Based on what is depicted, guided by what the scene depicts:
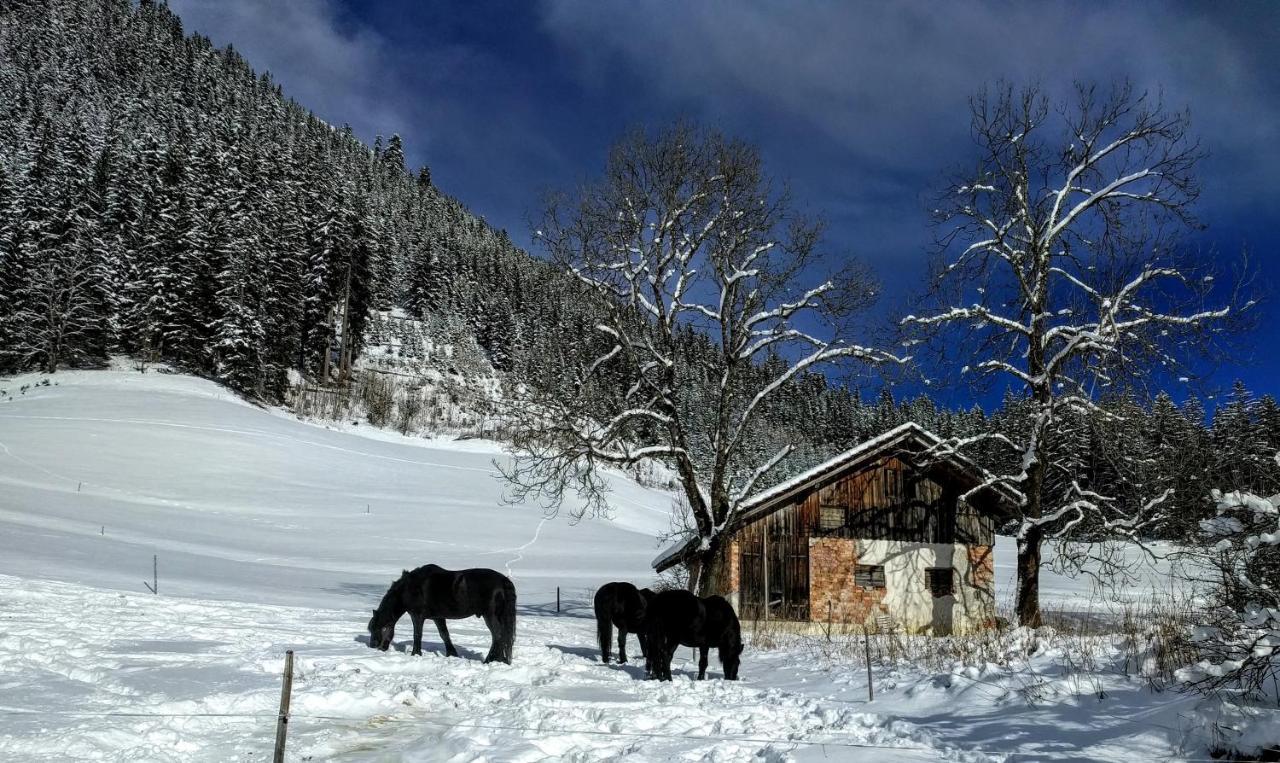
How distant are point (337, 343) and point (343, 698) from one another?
78.3m

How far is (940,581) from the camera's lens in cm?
2328

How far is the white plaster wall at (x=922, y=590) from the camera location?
22.7 m

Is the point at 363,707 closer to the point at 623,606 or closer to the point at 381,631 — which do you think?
the point at 381,631

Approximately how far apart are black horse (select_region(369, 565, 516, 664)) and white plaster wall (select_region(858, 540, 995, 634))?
1427 cm

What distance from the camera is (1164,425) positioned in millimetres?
16188

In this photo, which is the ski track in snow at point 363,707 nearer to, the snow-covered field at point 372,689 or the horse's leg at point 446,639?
the snow-covered field at point 372,689

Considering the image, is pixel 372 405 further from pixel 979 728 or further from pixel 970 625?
pixel 979 728

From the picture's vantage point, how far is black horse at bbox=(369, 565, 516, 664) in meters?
11.8

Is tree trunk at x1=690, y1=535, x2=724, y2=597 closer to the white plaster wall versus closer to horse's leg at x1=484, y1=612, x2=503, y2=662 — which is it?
the white plaster wall

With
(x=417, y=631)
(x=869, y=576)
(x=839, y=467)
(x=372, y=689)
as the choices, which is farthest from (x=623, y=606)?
(x=869, y=576)

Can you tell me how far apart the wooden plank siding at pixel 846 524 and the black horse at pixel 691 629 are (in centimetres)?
1071

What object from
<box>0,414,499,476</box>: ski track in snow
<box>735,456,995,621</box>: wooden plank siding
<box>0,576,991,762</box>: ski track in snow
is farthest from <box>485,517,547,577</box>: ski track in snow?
<box>0,576,991,762</box>: ski track in snow

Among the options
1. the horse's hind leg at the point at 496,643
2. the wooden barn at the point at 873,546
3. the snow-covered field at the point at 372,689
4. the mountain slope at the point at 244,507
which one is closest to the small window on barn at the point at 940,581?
the wooden barn at the point at 873,546

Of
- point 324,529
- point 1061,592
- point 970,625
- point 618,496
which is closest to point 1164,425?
point 970,625
